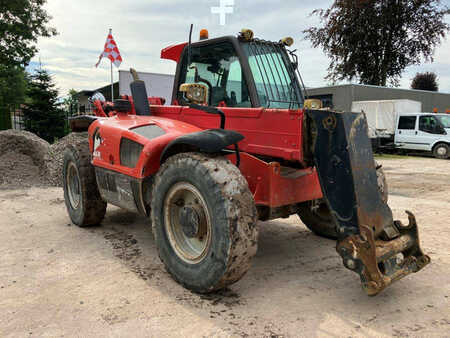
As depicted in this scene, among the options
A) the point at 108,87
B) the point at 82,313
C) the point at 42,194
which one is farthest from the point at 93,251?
the point at 108,87

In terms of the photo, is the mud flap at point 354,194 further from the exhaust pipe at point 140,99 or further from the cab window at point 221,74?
the exhaust pipe at point 140,99

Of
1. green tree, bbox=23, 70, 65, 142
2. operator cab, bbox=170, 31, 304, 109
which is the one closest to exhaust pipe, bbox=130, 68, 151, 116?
operator cab, bbox=170, 31, 304, 109

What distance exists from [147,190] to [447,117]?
16.7 m

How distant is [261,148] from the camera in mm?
3281

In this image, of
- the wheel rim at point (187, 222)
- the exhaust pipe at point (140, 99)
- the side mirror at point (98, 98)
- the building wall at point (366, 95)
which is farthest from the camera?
the building wall at point (366, 95)

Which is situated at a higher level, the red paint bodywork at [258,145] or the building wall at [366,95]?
the building wall at [366,95]

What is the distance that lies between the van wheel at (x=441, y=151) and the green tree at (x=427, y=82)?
25.4 metres

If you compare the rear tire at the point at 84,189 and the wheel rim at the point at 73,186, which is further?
the wheel rim at the point at 73,186

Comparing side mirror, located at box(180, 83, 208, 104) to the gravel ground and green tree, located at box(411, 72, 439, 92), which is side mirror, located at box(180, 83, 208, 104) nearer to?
the gravel ground

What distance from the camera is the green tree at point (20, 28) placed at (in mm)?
11955

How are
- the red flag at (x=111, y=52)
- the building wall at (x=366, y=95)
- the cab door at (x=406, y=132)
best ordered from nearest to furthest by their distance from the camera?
the red flag at (x=111, y=52) < the cab door at (x=406, y=132) < the building wall at (x=366, y=95)

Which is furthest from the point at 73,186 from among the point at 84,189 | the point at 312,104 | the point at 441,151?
the point at 441,151

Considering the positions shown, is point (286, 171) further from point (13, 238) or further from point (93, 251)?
point (13, 238)

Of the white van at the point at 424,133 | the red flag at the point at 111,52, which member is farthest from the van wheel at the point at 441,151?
the red flag at the point at 111,52
